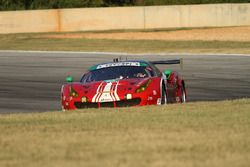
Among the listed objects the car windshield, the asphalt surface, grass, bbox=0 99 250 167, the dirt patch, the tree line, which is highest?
grass, bbox=0 99 250 167

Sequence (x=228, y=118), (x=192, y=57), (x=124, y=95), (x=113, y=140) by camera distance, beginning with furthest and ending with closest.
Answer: (x=192, y=57)
(x=124, y=95)
(x=228, y=118)
(x=113, y=140)

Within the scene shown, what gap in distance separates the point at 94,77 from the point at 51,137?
7.19m

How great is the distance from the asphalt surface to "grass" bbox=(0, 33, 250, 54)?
2.52m

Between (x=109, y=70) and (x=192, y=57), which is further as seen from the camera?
(x=192, y=57)

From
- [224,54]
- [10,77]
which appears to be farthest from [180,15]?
[10,77]

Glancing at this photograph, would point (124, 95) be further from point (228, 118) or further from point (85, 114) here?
point (228, 118)

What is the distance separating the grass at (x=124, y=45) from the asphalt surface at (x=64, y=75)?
252cm

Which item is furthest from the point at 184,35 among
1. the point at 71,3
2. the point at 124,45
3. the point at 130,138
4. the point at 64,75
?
the point at 130,138

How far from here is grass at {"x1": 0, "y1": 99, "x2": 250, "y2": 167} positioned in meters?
8.22

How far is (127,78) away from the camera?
1686cm

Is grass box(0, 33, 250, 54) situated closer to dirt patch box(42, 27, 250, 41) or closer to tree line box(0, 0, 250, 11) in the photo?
dirt patch box(42, 27, 250, 41)

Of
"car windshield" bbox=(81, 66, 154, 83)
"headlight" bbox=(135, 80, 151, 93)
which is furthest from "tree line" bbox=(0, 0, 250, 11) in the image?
"headlight" bbox=(135, 80, 151, 93)

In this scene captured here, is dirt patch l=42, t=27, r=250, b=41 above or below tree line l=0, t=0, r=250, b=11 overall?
below

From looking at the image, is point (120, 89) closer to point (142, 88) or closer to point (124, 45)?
point (142, 88)
